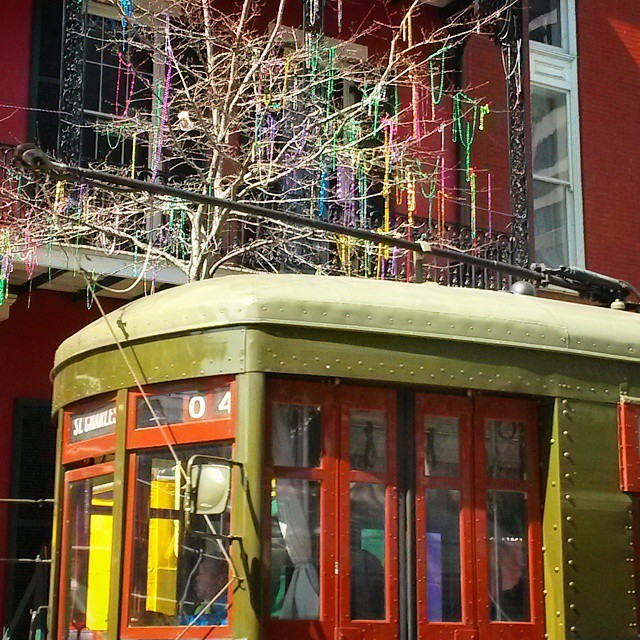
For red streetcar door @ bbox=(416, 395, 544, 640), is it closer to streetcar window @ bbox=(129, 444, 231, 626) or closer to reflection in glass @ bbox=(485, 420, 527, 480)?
reflection in glass @ bbox=(485, 420, 527, 480)

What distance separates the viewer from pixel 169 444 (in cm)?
661

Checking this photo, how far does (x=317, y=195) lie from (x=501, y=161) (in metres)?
3.90

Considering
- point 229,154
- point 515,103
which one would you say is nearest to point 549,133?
point 515,103

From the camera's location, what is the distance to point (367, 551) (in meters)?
6.62

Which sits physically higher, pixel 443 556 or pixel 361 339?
pixel 361 339

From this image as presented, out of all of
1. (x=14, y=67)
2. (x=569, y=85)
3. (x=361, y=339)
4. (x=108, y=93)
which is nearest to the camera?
(x=361, y=339)

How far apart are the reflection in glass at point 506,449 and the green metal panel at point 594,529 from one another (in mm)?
199

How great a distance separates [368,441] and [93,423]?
154 centimetres

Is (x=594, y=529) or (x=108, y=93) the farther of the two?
(x=108, y=93)

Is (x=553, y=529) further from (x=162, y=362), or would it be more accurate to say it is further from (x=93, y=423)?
(x=93, y=423)

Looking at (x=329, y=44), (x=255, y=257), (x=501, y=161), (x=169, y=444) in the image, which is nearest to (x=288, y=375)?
(x=169, y=444)

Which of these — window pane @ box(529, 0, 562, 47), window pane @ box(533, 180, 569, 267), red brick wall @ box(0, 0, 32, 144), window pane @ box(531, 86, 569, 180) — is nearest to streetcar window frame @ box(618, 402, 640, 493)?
red brick wall @ box(0, 0, 32, 144)

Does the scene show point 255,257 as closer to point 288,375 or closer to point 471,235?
point 471,235

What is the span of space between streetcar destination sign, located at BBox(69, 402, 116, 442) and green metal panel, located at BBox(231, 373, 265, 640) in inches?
36.1
